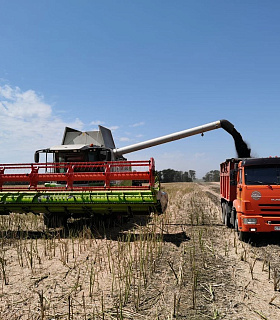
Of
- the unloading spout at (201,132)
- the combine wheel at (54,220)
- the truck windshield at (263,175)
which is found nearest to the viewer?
the truck windshield at (263,175)

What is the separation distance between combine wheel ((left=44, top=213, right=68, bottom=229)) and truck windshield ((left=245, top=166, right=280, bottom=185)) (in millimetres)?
5472

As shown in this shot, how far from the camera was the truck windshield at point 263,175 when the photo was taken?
23.6 feet

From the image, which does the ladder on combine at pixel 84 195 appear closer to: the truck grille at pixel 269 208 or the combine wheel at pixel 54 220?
the combine wheel at pixel 54 220

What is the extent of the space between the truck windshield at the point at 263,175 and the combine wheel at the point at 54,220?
5472 millimetres

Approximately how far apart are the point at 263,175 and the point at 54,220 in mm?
6136

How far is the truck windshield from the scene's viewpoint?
23.6 feet

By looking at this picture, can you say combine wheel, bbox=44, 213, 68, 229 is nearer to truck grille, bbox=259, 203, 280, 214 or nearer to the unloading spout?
truck grille, bbox=259, 203, 280, 214

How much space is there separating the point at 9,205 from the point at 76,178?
6.41ft

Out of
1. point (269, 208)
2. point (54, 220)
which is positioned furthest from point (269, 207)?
point (54, 220)

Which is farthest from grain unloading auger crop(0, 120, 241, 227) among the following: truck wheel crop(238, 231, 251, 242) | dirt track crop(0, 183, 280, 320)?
truck wheel crop(238, 231, 251, 242)

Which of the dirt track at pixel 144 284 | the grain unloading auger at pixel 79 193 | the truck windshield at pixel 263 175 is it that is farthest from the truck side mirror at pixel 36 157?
the truck windshield at pixel 263 175

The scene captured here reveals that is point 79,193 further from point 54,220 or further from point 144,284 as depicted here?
point 144,284

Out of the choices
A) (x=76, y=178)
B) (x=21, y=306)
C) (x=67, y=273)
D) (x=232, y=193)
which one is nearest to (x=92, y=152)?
(x=76, y=178)

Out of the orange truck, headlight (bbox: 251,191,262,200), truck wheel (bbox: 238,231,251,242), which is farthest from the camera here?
truck wheel (bbox: 238,231,251,242)
